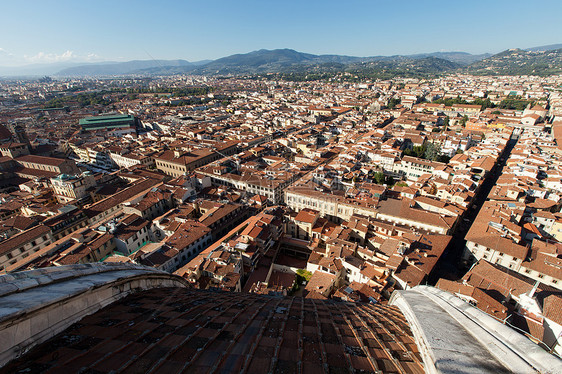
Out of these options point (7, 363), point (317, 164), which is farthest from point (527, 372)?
point (317, 164)

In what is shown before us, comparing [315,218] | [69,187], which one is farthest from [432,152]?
[69,187]

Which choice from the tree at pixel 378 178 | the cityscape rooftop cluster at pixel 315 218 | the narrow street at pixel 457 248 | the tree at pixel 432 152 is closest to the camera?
the cityscape rooftop cluster at pixel 315 218

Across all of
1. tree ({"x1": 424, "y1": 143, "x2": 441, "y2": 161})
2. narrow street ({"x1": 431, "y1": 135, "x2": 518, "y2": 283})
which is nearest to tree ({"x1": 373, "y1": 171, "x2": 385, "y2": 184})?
narrow street ({"x1": 431, "y1": 135, "x2": 518, "y2": 283})

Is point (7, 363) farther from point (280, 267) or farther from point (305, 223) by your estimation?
point (305, 223)

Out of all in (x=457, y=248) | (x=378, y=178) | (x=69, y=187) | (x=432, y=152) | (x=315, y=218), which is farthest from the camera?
(x=432, y=152)

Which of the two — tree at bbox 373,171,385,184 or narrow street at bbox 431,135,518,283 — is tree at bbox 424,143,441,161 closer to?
narrow street at bbox 431,135,518,283

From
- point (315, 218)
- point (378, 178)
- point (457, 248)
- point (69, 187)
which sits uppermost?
point (69, 187)

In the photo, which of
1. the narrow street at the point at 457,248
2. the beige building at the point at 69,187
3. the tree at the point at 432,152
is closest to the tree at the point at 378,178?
the narrow street at the point at 457,248

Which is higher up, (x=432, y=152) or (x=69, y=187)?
(x=432, y=152)

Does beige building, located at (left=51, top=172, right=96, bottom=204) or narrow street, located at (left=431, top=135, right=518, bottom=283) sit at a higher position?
beige building, located at (left=51, top=172, right=96, bottom=204)

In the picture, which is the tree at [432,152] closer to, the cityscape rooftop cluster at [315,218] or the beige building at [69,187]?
the cityscape rooftop cluster at [315,218]

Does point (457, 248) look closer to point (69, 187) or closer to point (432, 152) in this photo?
point (432, 152)
